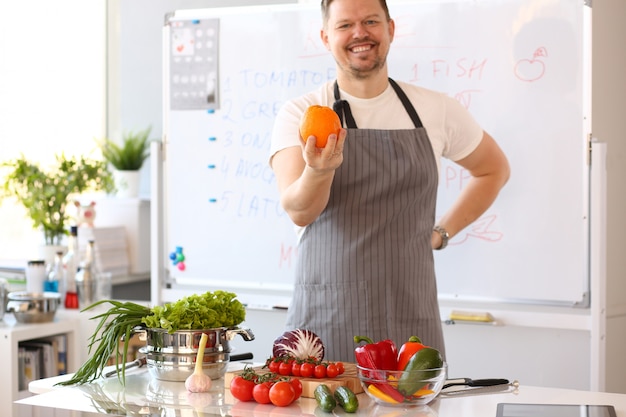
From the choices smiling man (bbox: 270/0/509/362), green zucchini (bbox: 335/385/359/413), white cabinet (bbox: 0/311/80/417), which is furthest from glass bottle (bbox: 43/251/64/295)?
green zucchini (bbox: 335/385/359/413)

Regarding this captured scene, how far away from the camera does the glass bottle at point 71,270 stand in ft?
12.5

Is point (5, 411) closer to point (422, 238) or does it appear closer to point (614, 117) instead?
point (422, 238)

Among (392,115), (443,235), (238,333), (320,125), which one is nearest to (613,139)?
(443,235)

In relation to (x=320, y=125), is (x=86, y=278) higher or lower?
lower

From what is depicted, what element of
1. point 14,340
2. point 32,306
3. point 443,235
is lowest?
point 14,340

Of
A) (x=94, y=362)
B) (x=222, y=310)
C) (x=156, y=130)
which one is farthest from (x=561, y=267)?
(x=156, y=130)

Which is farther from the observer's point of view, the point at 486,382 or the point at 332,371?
the point at 486,382

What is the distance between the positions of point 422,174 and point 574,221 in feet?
2.84

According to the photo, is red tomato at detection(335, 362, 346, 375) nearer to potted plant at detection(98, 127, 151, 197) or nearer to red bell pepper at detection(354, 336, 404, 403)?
red bell pepper at detection(354, 336, 404, 403)

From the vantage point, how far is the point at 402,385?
1.48 m

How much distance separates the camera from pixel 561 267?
111 inches

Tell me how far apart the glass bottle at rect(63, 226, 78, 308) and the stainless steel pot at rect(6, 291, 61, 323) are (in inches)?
9.6

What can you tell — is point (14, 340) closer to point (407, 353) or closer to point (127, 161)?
point (127, 161)

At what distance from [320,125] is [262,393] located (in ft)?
1.68
